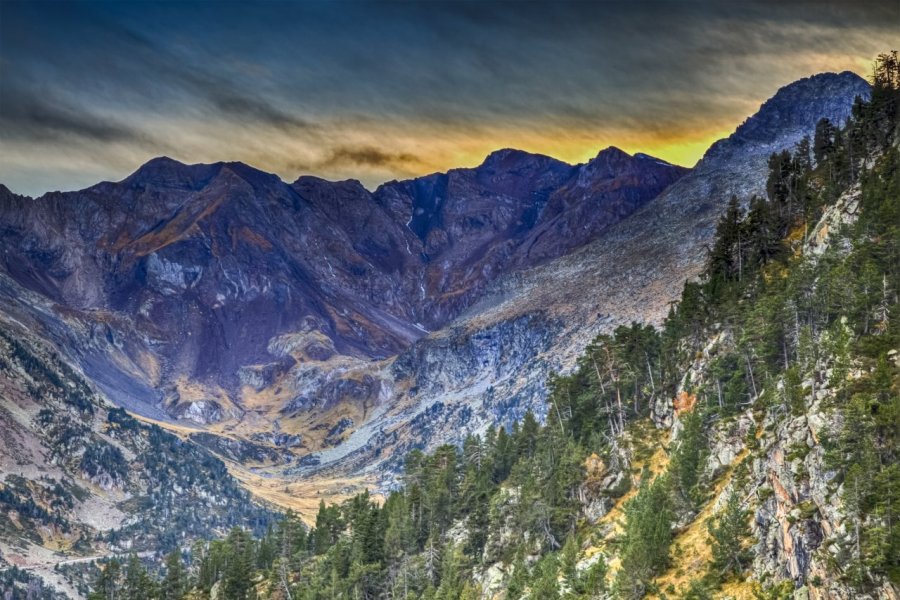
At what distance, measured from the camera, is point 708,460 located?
259ft

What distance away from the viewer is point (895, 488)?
171 feet

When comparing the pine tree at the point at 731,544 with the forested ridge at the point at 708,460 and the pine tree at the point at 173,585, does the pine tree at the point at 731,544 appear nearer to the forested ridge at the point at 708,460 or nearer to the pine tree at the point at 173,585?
the forested ridge at the point at 708,460

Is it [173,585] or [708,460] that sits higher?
[708,460]

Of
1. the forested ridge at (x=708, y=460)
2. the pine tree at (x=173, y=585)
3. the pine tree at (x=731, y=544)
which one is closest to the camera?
the forested ridge at (x=708, y=460)

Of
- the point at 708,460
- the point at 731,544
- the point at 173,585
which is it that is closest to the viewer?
the point at 731,544

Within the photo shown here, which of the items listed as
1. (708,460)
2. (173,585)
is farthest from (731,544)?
(173,585)

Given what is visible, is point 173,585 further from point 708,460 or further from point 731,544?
point 731,544

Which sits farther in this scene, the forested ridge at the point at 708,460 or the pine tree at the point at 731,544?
the pine tree at the point at 731,544

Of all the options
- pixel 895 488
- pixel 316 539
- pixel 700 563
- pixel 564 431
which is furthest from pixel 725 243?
pixel 316 539

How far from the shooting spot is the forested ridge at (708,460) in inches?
2302

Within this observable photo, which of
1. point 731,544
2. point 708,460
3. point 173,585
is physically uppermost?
point 708,460

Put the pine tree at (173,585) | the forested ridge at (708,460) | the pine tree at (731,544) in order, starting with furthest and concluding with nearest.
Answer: the pine tree at (173,585)
the pine tree at (731,544)
the forested ridge at (708,460)

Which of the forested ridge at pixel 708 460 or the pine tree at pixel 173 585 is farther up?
the forested ridge at pixel 708 460

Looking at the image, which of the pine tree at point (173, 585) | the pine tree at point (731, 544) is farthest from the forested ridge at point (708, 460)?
the pine tree at point (173, 585)
